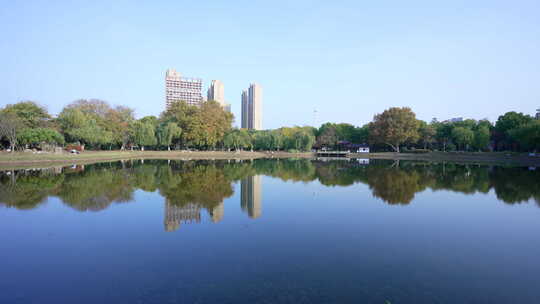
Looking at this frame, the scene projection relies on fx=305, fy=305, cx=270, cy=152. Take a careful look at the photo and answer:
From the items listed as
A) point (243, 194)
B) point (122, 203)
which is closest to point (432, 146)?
point (243, 194)

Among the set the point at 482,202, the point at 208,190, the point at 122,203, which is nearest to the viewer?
the point at 122,203

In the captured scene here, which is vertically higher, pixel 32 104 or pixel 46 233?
pixel 32 104

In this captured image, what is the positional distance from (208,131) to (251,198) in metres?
42.0

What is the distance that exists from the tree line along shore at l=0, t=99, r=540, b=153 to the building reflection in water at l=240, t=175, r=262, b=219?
32812 mm

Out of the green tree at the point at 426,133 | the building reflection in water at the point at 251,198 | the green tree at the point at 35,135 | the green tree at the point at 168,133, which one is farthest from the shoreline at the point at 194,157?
the building reflection in water at the point at 251,198

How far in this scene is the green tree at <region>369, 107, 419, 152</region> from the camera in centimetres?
5897

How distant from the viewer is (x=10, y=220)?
9.98 metres

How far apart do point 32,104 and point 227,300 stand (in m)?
53.0

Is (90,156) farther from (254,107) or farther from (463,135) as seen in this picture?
(254,107)

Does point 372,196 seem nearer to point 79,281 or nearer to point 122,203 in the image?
point 122,203

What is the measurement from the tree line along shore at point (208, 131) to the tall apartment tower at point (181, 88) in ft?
195

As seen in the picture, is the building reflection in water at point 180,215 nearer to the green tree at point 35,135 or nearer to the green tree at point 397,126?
the green tree at point 35,135

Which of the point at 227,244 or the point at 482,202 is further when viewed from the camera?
the point at 482,202

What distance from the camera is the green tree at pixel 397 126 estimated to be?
5897cm
